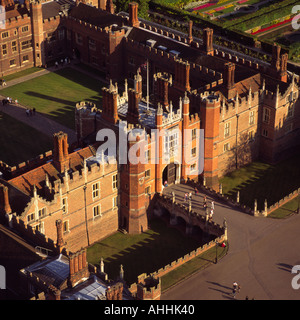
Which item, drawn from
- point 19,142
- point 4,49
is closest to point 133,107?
point 19,142

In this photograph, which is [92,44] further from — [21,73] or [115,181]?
[115,181]

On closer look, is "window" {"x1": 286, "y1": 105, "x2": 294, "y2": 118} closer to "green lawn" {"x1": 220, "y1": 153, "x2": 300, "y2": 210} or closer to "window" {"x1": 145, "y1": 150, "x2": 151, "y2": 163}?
"green lawn" {"x1": 220, "y1": 153, "x2": 300, "y2": 210}

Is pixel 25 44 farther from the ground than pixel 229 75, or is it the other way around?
pixel 229 75

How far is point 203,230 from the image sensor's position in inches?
4449

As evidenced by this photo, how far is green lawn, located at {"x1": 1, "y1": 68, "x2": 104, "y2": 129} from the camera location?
148 meters

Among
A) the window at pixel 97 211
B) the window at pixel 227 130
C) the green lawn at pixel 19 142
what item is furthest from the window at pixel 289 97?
the green lawn at pixel 19 142

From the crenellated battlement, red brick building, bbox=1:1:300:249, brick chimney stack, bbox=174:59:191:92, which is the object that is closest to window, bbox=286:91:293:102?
red brick building, bbox=1:1:300:249

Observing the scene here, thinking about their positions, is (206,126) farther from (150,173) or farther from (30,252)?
(30,252)

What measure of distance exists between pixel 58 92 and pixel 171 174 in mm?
44043

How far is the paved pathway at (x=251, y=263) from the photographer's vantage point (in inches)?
3982

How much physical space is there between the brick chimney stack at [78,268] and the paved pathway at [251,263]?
15880mm

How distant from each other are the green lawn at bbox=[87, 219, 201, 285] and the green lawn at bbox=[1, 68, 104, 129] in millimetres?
36177

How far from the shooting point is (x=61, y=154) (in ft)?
351

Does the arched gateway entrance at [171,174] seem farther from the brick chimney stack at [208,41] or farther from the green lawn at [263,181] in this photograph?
the brick chimney stack at [208,41]
